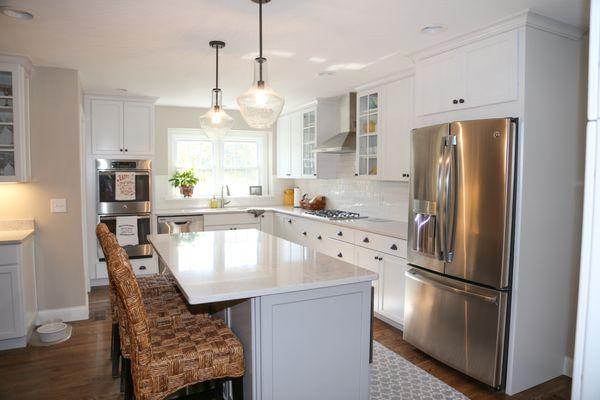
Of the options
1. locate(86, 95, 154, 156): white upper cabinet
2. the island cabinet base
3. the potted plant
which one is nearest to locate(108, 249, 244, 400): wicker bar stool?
the island cabinet base

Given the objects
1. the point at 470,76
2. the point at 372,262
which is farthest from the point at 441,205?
the point at 372,262

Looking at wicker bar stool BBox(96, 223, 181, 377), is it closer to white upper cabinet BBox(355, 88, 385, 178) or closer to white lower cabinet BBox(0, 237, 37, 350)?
white lower cabinet BBox(0, 237, 37, 350)

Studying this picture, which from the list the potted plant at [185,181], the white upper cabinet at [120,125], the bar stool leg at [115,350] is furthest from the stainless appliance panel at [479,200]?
the potted plant at [185,181]

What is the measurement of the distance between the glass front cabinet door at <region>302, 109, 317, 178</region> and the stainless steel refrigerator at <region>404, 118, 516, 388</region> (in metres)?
2.40

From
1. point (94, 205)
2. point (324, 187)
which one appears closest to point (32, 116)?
point (94, 205)

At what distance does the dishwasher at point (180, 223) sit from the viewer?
537 cm

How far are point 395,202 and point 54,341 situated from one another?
3586mm

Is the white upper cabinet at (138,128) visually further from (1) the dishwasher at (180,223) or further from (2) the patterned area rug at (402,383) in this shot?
(2) the patterned area rug at (402,383)

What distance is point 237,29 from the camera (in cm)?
276

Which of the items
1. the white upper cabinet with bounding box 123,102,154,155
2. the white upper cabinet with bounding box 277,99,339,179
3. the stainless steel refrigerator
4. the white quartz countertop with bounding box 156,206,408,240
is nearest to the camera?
the stainless steel refrigerator

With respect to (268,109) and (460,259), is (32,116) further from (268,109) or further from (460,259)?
(460,259)

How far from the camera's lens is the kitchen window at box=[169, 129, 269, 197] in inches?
238

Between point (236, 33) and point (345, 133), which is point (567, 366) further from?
point (236, 33)

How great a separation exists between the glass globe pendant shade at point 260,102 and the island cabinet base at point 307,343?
108 centimetres
